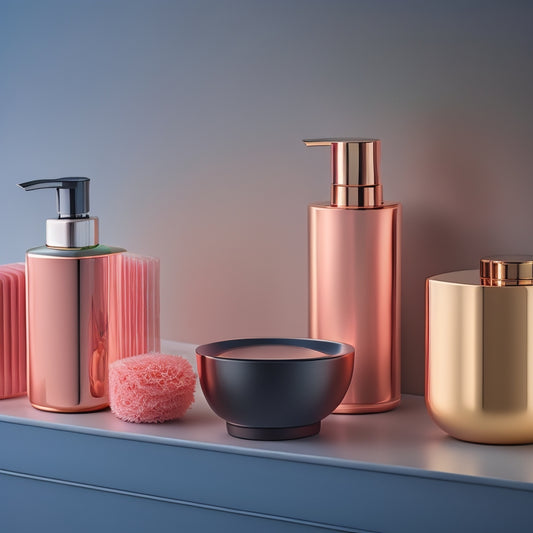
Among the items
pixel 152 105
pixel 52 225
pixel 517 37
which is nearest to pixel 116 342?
pixel 52 225

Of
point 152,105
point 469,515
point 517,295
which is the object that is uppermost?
point 152,105

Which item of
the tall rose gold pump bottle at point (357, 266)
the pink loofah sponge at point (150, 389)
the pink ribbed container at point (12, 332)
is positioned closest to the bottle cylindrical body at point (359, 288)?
the tall rose gold pump bottle at point (357, 266)

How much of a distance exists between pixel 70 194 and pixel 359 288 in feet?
0.73

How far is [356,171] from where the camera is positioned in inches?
23.9

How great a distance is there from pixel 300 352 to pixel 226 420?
0.07 m

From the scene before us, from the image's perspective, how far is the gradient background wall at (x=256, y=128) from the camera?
0.63 meters

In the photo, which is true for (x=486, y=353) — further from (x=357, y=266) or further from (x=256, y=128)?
(x=256, y=128)

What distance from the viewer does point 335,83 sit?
680 mm

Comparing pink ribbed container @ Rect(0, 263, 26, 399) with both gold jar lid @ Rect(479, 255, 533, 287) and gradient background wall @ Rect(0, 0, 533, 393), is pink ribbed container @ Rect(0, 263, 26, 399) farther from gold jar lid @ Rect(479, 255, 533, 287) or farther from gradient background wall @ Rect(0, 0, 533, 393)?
gold jar lid @ Rect(479, 255, 533, 287)

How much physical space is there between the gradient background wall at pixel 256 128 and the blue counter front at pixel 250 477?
Result: 0.14 metres

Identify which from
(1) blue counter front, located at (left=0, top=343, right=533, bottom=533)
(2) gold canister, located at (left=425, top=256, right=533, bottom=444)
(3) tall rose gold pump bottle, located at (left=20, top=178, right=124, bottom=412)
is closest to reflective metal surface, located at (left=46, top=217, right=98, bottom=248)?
(3) tall rose gold pump bottle, located at (left=20, top=178, right=124, bottom=412)

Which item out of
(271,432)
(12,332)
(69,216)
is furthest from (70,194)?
(271,432)

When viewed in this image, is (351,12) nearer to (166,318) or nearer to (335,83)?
(335,83)

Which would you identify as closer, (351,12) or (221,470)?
(221,470)
